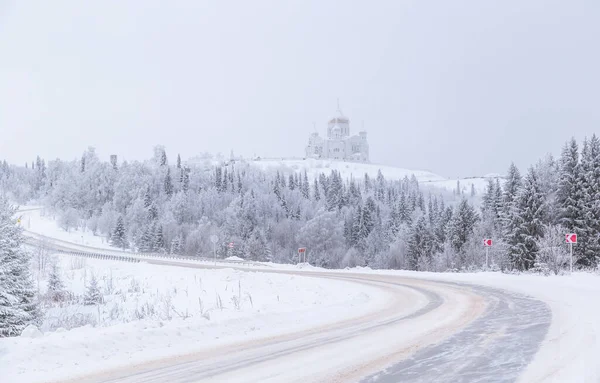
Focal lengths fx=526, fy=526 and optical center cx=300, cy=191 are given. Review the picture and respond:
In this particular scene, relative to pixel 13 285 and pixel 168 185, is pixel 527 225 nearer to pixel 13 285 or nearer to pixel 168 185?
pixel 13 285

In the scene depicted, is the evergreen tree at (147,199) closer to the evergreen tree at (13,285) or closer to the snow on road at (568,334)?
the evergreen tree at (13,285)

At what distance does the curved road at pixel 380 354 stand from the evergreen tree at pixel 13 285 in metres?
13.9


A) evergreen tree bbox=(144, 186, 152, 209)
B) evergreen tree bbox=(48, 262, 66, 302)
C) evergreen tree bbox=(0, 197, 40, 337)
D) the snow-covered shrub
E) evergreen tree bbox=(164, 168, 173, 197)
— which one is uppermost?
evergreen tree bbox=(164, 168, 173, 197)

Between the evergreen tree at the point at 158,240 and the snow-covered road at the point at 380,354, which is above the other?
the snow-covered road at the point at 380,354

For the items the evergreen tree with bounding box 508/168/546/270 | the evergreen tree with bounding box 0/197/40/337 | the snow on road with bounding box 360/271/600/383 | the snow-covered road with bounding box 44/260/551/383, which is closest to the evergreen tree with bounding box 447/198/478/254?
the evergreen tree with bounding box 508/168/546/270

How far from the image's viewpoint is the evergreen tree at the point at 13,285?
65.6 feet

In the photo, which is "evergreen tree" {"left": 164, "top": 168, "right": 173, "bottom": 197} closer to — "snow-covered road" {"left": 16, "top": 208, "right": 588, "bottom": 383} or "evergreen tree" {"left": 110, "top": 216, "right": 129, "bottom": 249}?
"evergreen tree" {"left": 110, "top": 216, "right": 129, "bottom": 249}

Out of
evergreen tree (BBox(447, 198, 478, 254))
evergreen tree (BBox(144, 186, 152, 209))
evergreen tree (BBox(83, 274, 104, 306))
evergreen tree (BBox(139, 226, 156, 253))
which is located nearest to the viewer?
evergreen tree (BBox(83, 274, 104, 306))

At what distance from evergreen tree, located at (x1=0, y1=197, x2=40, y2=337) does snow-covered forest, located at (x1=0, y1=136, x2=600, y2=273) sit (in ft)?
88.6

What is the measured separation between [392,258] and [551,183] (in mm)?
54938

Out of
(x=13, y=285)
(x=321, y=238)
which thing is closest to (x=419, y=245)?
(x=321, y=238)

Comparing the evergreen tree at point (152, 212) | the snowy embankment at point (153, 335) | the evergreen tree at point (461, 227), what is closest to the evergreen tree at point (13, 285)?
the snowy embankment at point (153, 335)

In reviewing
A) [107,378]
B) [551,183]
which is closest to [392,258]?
[551,183]

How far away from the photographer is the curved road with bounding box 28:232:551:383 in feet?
24.3
